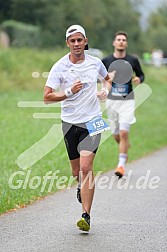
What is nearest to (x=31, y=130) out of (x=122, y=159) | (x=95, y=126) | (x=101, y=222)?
(x=122, y=159)

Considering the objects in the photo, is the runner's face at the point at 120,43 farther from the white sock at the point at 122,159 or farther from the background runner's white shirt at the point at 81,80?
the background runner's white shirt at the point at 81,80

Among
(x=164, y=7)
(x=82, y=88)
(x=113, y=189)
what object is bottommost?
(x=164, y=7)

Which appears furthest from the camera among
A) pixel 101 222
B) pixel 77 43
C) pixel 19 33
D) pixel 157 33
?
pixel 157 33

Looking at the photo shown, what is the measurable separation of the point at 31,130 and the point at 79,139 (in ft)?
34.0

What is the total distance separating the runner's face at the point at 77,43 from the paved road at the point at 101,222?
6.07ft

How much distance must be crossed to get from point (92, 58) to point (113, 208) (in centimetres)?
208

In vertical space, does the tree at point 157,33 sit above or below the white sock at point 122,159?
below

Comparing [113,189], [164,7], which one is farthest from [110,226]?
[164,7]

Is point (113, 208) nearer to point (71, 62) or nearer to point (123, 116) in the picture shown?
point (71, 62)

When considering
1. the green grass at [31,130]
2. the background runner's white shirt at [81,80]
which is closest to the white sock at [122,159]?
the green grass at [31,130]

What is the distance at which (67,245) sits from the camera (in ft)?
24.0

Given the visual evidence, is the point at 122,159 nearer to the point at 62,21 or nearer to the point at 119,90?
the point at 119,90

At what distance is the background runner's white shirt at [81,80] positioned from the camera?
8109mm

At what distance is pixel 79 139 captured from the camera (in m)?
8.39
